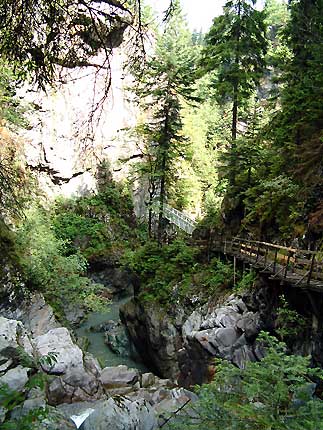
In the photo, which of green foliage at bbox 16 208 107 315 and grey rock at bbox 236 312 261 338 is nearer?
grey rock at bbox 236 312 261 338

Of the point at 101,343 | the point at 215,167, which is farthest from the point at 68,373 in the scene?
the point at 215,167

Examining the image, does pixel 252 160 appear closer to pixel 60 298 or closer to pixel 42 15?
pixel 60 298

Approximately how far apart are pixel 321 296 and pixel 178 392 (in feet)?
13.9

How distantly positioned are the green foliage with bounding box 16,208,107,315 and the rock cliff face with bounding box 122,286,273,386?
2.71 metres

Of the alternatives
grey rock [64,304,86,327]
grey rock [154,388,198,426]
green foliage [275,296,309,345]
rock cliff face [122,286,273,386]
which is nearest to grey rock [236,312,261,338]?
rock cliff face [122,286,273,386]

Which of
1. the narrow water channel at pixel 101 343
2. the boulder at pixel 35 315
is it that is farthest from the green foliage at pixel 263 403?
the narrow water channel at pixel 101 343

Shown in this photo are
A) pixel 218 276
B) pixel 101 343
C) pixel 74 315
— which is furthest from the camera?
pixel 101 343

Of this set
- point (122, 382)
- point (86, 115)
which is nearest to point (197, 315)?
point (122, 382)

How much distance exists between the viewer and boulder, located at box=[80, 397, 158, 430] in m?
7.21

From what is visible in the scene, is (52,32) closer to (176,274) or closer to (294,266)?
(294,266)

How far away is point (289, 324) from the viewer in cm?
934

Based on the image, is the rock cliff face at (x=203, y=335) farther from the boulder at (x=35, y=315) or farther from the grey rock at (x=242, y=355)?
the boulder at (x=35, y=315)

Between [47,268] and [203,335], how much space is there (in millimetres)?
6006

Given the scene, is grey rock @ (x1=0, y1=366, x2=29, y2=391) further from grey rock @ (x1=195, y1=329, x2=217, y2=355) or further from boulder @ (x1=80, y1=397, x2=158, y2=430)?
grey rock @ (x1=195, y1=329, x2=217, y2=355)
